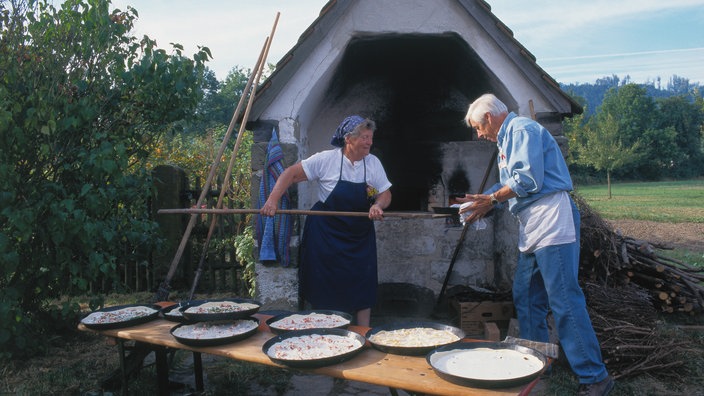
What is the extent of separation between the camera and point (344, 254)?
3.94m

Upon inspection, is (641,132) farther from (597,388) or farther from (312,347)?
(312,347)

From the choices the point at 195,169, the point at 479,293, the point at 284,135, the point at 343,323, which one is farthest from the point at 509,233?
the point at 195,169

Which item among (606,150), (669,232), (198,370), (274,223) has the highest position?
(606,150)

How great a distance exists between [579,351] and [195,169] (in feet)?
24.2

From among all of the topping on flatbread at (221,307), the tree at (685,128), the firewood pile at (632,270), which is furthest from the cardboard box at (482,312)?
the tree at (685,128)

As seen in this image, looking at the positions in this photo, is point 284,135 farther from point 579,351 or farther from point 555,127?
point 579,351

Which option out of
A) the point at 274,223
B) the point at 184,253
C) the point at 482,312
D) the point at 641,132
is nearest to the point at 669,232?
the point at 482,312

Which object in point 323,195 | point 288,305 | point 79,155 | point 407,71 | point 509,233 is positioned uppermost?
point 407,71

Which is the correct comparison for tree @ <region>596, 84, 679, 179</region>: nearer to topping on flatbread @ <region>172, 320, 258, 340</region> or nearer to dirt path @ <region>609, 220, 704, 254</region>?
dirt path @ <region>609, 220, 704, 254</region>

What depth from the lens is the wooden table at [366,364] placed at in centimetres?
198

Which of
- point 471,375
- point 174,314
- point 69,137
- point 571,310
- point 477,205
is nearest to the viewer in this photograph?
point 471,375

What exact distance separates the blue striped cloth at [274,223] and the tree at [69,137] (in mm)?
911

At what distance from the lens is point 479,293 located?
5051 mm

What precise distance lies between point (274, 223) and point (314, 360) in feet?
7.35
